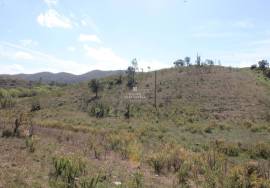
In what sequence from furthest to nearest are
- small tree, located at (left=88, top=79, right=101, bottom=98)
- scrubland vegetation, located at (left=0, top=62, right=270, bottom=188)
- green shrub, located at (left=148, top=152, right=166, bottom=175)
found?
small tree, located at (left=88, top=79, right=101, bottom=98)
green shrub, located at (left=148, top=152, right=166, bottom=175)
scrubland vegetation, located at (left=0, top=62, right=270, bottom=188)

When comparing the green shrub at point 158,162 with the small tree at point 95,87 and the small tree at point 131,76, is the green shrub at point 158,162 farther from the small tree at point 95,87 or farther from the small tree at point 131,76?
the small tree at point 131,76

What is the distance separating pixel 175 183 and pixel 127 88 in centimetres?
5517

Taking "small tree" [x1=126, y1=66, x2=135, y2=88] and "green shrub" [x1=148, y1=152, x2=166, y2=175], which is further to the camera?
"small tree" [x1=126, y1=66, x2=135, y2=88]

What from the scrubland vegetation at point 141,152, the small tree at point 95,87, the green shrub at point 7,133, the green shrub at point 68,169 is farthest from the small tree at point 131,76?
the green shrub at point 68,169

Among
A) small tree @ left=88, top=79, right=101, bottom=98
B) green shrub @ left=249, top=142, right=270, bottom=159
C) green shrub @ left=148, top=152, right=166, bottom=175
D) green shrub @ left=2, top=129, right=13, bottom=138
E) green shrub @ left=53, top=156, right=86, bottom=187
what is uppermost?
small tree @ left=88, top=79, right=101, bottom=98

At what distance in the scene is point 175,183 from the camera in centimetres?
887

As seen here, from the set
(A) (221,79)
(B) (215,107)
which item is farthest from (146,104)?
(A) (221,79)

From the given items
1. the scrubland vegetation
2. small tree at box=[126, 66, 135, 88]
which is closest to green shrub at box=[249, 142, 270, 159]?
the scrubland vegetation

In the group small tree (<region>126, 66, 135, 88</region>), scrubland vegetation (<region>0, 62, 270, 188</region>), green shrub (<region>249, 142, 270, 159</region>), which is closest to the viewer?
scrubland vegetation (<region>0, 62, 270, 188</region>)

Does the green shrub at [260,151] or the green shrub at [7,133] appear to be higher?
the green shrub at [7,133]

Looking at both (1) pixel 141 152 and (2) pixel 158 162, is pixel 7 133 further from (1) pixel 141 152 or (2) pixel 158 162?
(2) pixel 158 162

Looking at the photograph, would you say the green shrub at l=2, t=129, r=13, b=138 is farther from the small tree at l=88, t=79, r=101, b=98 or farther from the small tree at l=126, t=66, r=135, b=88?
the small tree at l=126, t=66, r=135, b=88

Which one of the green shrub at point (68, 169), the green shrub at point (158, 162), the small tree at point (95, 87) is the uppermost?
the small tree at point (95, 87)

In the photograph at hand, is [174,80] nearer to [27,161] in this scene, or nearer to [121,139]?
[121,139]
